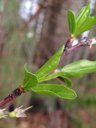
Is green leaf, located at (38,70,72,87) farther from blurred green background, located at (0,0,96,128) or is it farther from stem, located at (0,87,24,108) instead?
blurred green background, located at (0,0,96,128)

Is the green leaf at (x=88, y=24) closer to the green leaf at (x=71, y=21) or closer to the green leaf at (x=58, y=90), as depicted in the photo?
the green leaf at (x=71, y=21)

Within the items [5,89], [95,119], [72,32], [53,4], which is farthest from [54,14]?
[72,32]

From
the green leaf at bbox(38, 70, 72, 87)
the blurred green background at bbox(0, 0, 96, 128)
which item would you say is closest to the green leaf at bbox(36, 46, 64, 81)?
the green leaf at bbox(38, 70, 72, 87)

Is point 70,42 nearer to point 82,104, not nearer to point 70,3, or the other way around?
point 70,3

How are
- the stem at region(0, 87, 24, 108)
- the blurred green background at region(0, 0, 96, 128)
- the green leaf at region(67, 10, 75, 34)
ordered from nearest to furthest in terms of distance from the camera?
the stem at region(0, 87, 24, 108) → the green leaf at region(67, 10, 75, 34) → the blurred green background at region(0, 0, 96, 128)

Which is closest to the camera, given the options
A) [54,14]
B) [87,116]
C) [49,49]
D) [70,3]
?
[70,3]

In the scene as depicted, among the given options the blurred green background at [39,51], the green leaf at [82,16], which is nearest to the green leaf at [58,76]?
the green leaf at [82,16]

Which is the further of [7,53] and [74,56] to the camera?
[74,56]

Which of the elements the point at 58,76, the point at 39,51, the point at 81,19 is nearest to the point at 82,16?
the point at 81,19
